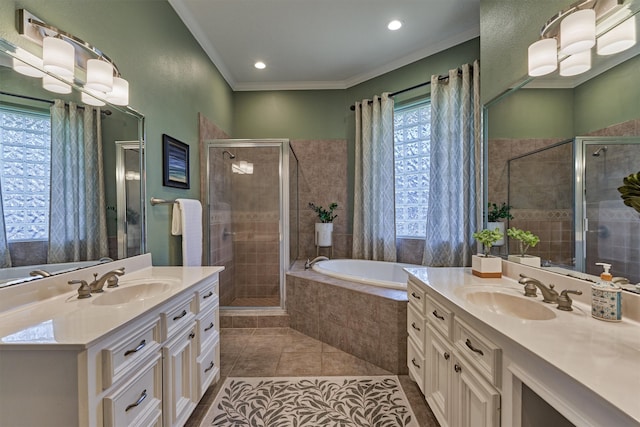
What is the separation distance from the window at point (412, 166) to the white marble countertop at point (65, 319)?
248 centimetres

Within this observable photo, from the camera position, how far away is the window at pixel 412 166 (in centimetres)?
308

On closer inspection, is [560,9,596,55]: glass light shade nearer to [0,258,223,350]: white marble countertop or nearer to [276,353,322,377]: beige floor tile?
[0,258,223,350]: white marble countertop

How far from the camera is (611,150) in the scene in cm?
113

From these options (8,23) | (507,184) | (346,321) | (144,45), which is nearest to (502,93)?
(507,184)

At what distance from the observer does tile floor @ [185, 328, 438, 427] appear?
176 cm

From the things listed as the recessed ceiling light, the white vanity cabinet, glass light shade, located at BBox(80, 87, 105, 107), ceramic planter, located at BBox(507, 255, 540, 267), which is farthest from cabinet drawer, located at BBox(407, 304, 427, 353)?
the recessed ceiling light

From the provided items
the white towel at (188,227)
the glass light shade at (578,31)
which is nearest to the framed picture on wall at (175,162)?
the white towel at (188,227)

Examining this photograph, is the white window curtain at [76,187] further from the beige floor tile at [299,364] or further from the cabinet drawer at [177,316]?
the beige floor tile at [299,364]

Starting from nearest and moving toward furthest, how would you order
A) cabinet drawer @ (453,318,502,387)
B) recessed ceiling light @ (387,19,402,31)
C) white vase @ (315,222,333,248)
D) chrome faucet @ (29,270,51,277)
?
cabinet drawer @ (453,318,502,387) → chrome faucet @ (29,270,51,277) → recessed ceiling light @ (387,19,402,31) → white vase @ (315,222,333,248)

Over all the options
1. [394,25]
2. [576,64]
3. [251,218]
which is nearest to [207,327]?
[251,218]

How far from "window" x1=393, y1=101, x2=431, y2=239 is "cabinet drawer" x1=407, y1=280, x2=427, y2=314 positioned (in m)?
1.42

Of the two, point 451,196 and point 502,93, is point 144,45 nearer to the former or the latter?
point 502,93

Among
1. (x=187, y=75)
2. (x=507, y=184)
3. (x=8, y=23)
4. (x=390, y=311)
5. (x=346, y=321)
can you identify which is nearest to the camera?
(x=8, y=23)

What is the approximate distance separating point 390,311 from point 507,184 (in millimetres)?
1173
